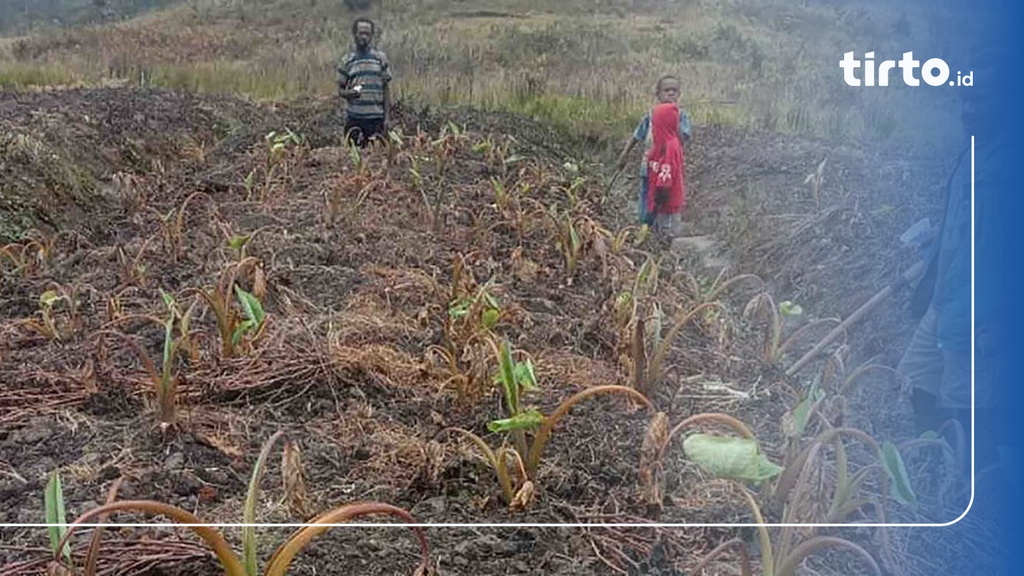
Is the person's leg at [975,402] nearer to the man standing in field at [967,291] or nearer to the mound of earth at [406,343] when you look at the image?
the man standing in field at [967,291]

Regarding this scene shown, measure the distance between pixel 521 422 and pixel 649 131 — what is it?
51 cm

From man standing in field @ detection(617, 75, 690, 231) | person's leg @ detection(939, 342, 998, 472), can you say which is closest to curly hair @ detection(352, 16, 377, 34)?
man standing in field @ detection(617, 75, 690, 231)

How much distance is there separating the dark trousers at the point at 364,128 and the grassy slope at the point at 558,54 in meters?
0.08

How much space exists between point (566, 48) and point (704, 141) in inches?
10.5

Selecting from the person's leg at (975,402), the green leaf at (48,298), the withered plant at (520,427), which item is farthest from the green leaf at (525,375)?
the green leaf at (48,298)

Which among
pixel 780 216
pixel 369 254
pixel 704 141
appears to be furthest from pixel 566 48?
pixel 369 254

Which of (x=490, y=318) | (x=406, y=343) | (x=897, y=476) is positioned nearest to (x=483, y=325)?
(x=490, y=318)

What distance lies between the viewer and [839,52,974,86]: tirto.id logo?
1.43m

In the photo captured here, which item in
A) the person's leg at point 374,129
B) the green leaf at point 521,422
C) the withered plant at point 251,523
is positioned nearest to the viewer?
the withered plant at point 251,523

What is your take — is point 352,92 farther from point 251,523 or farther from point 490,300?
point 251,523

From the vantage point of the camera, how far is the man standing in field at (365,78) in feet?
5.04

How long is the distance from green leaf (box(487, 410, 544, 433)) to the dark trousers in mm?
543

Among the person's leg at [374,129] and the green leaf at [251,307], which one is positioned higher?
the person's leg at [374,129]

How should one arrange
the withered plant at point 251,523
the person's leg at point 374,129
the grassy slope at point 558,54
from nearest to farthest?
the withered plant at point 251,523
the grassy slope at point 558,54
the person's leg at point 374,129
